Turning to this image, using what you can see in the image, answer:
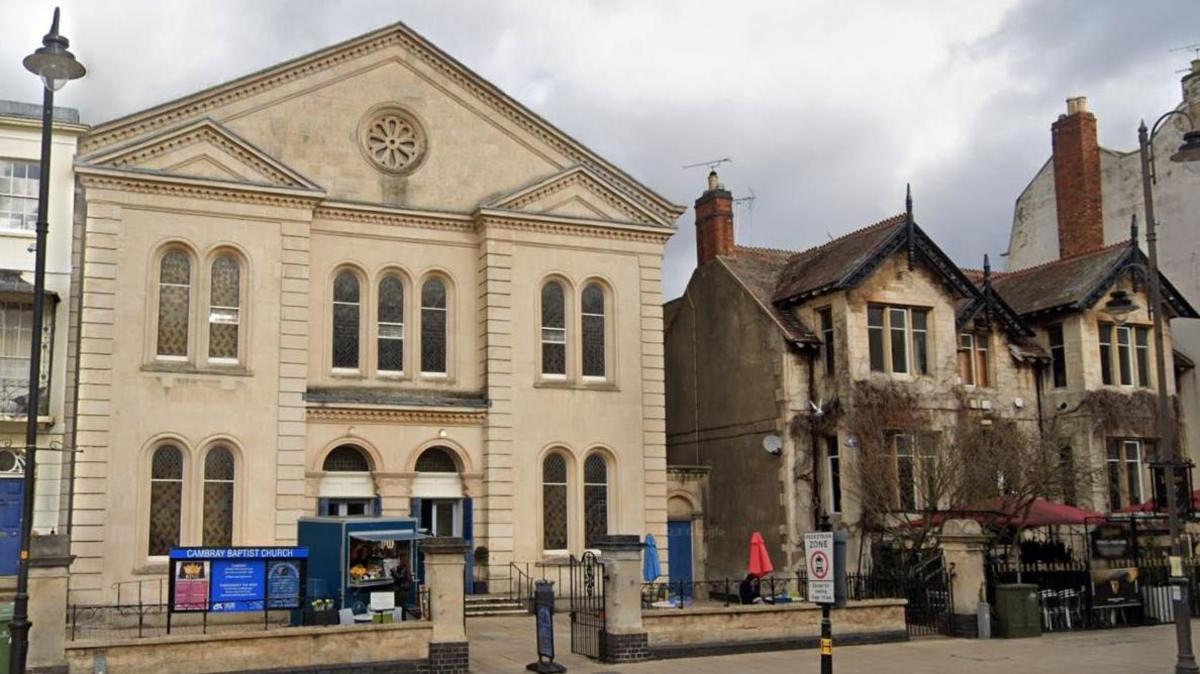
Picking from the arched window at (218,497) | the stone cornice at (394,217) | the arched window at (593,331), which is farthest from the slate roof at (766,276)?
the arched window at (218,497)

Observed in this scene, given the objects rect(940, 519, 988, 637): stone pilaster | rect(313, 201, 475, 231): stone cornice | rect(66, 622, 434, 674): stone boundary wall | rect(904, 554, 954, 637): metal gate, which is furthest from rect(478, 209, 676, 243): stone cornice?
rect(66, 622, 434, 674): stone boundary wall

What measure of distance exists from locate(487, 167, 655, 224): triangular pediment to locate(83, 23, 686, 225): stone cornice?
33 centimetres

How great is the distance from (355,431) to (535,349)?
496cm

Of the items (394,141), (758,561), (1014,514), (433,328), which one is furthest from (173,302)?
(1014,514)

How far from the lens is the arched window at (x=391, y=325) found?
29469mm

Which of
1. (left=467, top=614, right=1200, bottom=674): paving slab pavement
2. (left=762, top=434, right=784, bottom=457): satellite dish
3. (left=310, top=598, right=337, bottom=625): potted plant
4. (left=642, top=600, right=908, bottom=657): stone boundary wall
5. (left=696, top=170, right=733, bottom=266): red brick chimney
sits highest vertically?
(left=696, top=170, right=733, bottom=266): red brick chimney

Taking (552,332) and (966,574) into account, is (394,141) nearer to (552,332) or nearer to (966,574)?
(552,332)

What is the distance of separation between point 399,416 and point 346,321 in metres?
2.72

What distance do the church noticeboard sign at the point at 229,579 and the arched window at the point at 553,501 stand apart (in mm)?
10484

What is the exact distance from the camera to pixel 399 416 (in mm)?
28594

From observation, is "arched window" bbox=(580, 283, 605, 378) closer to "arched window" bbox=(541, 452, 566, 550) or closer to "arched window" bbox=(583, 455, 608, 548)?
"arched window" bbox=(583, 455, 608, 548)

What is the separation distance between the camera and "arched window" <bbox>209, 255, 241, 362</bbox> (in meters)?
27.2

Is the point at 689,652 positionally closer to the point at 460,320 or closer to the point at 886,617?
the point at 886,617

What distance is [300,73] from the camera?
95.0ft
